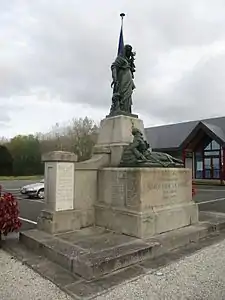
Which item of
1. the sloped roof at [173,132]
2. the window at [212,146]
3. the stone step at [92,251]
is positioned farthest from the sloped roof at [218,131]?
the stone step at [92,251]

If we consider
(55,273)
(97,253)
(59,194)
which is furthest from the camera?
(59,194)

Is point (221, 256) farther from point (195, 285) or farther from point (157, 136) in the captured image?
point (157, 136)

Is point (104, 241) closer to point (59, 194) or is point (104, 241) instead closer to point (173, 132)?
point (59, 194)

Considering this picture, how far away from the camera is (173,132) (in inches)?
1499

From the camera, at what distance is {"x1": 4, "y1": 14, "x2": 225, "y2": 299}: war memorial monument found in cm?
517

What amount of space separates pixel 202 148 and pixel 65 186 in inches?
1120

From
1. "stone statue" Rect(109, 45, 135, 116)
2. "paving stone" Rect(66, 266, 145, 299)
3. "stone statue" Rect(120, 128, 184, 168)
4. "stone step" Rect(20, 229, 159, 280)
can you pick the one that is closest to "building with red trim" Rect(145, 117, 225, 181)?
"stone statue" Rect(109, 45, 135, 116)

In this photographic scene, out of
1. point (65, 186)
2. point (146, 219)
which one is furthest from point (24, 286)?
point (146, 219)

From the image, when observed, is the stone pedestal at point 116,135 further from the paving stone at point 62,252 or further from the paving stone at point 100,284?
the paving stone at point 100,284

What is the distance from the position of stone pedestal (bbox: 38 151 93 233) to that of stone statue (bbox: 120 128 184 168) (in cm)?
124

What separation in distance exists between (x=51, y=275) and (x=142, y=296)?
4.83 ft

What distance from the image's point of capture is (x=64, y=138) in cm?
4556

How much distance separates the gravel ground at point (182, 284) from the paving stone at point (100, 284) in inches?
6.0

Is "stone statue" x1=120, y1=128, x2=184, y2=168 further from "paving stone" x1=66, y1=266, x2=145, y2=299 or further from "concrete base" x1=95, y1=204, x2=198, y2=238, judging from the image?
"paving stone" x1=66, y1=266, x2=145, y2=299
